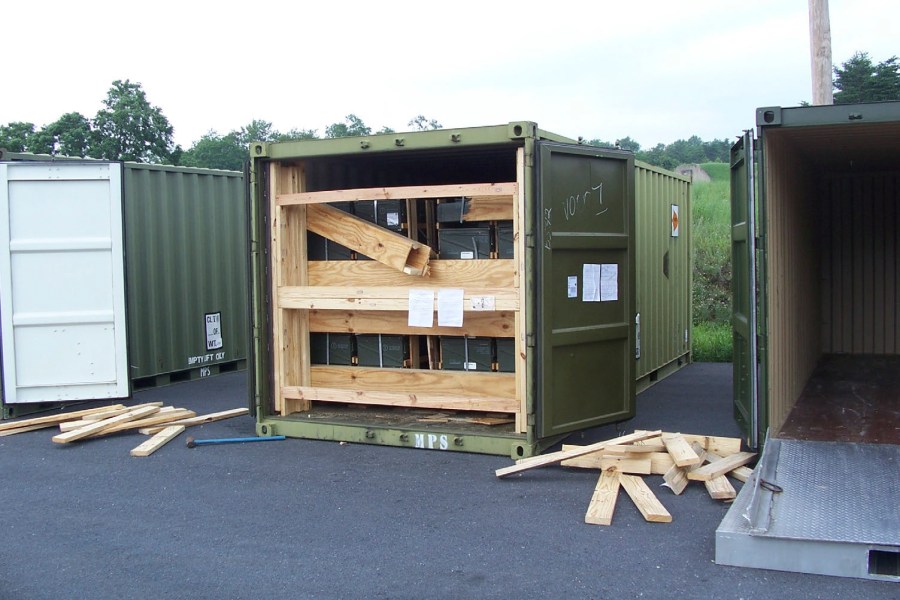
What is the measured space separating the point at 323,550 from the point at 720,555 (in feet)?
7.70

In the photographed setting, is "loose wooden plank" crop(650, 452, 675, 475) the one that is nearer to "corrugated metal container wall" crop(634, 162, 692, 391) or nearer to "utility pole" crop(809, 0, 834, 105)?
"corrugated metal container wall" crop(634, 162, 692, 391)

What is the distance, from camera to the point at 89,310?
364 inches

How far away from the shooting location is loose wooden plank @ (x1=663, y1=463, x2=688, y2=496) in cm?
632

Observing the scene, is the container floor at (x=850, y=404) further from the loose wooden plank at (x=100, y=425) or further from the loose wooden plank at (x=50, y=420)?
the loose wooden plank at (x=50, y=420)

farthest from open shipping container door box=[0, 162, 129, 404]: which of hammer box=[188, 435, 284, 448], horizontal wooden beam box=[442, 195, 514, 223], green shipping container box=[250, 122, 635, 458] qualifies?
horizontal wooden beam box=[442, 195, 514, 223]

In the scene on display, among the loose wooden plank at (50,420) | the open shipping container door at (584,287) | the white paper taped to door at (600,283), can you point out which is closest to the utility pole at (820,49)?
the open shipping container door at (584,287)

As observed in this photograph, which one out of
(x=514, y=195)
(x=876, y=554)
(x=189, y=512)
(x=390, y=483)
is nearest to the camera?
(x=876, y=554)

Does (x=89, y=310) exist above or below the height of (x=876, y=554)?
above

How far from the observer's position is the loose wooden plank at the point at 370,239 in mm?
7793

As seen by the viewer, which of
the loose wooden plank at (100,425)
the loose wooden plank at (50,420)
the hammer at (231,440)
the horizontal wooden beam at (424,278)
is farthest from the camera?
the loose wooden plank at (50,420)

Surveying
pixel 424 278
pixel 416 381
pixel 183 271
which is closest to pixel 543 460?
pixel 416 381

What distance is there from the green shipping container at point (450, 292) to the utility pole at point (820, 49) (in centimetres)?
716

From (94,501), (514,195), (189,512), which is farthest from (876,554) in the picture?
(94,501)

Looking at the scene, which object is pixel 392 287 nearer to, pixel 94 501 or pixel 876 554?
pixel 94 501
